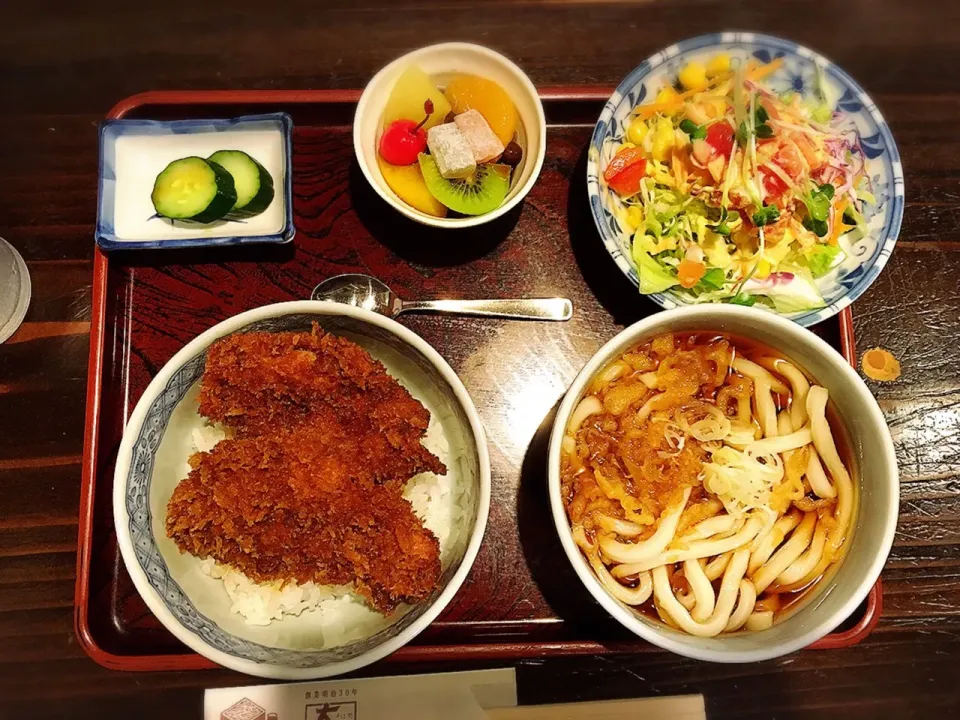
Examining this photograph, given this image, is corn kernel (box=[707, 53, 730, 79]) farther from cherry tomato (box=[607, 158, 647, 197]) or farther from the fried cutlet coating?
the fried cutlet coating

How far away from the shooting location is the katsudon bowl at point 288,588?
163 centimetres

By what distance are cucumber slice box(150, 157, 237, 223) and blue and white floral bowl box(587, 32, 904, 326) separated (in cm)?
111

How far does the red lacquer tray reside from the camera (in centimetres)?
195

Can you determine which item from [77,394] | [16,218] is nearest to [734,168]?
[77,394]

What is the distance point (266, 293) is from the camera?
2131 mm

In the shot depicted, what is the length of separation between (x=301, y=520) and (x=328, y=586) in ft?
0.80

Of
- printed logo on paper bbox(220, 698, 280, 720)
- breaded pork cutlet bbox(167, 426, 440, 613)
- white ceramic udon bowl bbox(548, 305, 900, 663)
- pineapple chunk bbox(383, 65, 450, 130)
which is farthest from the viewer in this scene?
pineapple chunk bbox(383, 65, 450, 130)

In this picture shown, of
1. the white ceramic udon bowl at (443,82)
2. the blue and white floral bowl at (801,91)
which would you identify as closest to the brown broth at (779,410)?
the blue and white floral bowl at (801,91)

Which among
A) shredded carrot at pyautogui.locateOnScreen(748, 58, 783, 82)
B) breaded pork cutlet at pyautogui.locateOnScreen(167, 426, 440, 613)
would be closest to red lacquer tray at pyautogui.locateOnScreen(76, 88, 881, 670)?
breaded pork cutlet at pyautogui.locateOnScreen(167, 426, 440, 613)

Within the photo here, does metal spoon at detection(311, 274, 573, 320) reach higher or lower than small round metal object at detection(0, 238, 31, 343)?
lower

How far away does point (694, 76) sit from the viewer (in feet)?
7.14

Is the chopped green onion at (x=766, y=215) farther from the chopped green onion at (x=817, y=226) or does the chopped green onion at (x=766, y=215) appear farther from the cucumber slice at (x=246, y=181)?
the cucumber slice at (x=246, y=181)

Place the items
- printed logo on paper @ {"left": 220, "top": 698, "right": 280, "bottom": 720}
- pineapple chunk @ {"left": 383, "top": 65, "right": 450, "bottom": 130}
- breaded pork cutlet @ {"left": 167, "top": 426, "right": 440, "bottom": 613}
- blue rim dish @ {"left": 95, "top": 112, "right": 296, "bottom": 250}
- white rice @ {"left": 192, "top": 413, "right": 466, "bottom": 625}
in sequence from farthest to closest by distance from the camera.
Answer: pineapple chunk @ {"left": 383, "top": 65, "right": 450, "bottom": 130}, blue rim dish @ {"left": 95, "top": 112, "right": 296, "bottom": 250}, printed logo on paper @ {"left": 220, "top": 698, "right": 280, "bottom": 720}, white rice @ {"left": 192, "top": 413, "right": 466, "bottom": 625}, breaded pork cutlet @ {"left": 167, "top": 426, "right": 440, "bottom": 613}

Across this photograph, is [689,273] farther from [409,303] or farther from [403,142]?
[403,142]
